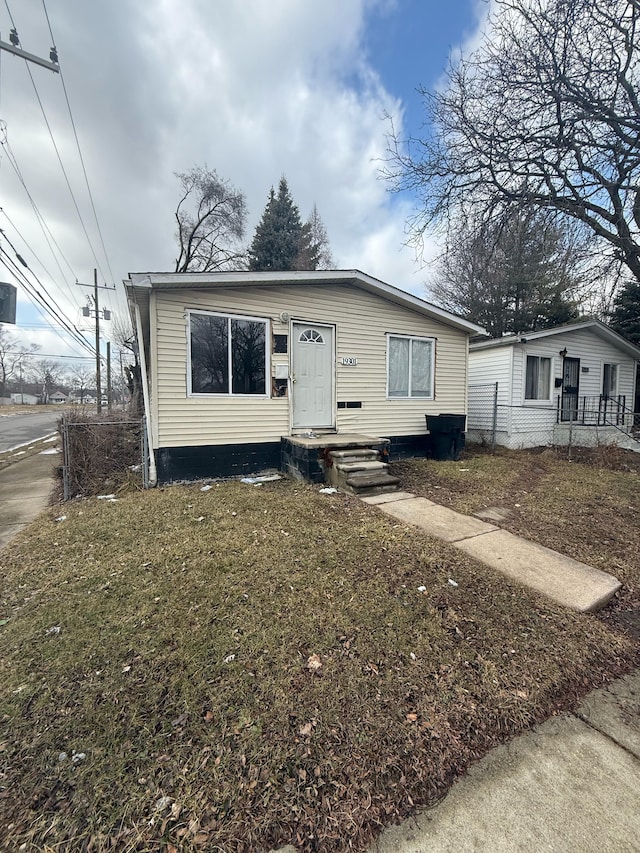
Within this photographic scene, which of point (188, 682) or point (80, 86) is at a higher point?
point (80, 86)

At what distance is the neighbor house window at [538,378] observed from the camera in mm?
10742

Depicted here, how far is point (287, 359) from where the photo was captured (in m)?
6.71

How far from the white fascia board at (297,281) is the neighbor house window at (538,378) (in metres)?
3.15

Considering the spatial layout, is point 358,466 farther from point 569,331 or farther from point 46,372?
point 46,372

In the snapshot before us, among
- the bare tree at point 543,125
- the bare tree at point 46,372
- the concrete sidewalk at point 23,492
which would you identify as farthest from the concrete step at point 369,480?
the bare tree at point 46,372

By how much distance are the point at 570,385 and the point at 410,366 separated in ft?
21.5

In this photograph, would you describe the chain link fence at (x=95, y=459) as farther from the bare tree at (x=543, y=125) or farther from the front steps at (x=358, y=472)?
the bare tree at (x=543, y=125)

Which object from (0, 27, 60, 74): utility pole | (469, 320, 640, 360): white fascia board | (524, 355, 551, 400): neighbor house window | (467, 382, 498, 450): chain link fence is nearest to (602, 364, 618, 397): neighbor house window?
(469, 320, 640, 360): white fascia board

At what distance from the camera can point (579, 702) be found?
6.46ft

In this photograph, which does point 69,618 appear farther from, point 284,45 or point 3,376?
point 3,376

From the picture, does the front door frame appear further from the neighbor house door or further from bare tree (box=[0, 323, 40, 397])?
bare tree (box=[0, 323, 40, 397])

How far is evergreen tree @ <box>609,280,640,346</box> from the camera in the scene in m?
15.0

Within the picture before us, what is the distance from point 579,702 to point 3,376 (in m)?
67.9

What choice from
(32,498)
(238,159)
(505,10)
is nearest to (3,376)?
(238,159)
